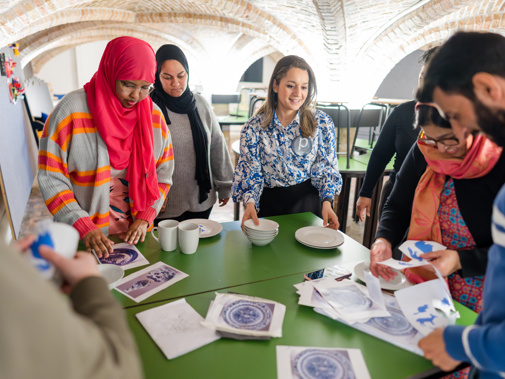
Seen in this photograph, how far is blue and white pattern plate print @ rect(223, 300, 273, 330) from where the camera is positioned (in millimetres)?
1064

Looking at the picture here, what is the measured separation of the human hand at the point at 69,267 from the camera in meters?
0.61

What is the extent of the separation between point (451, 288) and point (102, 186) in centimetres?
149

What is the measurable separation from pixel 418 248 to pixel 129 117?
4.57 feet

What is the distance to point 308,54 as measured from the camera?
6688mm

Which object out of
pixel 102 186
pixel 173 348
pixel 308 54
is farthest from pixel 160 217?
pixel 308 54

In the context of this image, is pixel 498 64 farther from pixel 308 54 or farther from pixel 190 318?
pixel 308 54

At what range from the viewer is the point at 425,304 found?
3.64 ft

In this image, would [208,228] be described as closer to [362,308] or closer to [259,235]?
[259,235]

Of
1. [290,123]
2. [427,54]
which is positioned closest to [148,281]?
[290,123]

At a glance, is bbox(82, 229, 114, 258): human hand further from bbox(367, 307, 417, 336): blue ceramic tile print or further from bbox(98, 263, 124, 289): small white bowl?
bbox(367, 307, 417, 336): blue ceramic tile print

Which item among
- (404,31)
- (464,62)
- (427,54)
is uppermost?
(404,31)

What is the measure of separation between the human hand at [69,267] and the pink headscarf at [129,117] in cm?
107

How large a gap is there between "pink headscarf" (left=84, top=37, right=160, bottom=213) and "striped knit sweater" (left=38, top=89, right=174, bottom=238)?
0.18ft

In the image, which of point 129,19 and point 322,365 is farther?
point 129,19
